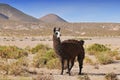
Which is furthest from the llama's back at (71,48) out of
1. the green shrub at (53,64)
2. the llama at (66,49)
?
the green shrub at (53,64)

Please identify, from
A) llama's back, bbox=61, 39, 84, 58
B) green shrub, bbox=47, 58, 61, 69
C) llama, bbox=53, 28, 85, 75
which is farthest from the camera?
green shrub, bbox=47, 58, 61, 69

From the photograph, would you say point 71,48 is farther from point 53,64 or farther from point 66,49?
point 53,64

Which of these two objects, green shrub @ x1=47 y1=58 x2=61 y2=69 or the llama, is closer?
the llama

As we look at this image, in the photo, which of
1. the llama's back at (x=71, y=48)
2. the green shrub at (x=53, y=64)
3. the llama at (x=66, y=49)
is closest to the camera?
the llama at (x=66, y=49)

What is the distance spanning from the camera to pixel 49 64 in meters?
22.5

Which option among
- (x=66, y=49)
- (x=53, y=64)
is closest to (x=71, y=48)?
(x=66, y=49)

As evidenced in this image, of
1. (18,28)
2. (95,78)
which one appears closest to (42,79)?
(95,78)

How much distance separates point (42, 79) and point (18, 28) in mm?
172720

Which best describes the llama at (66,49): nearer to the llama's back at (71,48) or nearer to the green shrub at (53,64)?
the llama's back at (71,48)

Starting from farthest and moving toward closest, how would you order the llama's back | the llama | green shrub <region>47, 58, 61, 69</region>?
green shrub <region>47, 58, 61, 69</region>, the llama's back, the llama

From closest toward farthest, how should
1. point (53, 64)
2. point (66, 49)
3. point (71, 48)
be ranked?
point (66, 49)
point (71, 48)
point (53, 64)

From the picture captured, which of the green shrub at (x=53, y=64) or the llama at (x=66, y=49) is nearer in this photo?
the llama at (x=66, y=49)

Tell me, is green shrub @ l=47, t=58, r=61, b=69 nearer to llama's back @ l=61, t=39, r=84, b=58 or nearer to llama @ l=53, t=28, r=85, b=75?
A: llama @ l=53, t=28, r=85, b=75

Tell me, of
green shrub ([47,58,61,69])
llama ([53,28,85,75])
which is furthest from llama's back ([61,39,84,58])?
green shrub ([47,58,61,69])
